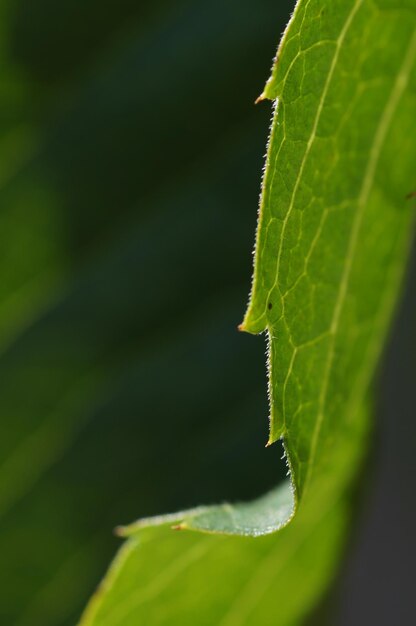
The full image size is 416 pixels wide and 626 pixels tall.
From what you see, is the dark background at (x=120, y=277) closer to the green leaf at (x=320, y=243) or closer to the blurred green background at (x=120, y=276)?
the blurred green background at (x=120, y=276)

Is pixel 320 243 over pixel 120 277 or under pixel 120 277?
under

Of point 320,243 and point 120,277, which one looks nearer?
point 320,243

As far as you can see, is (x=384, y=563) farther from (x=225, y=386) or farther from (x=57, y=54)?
(x=57, y=54)

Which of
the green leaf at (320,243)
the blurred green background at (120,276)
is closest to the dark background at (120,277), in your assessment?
→ the blurred green background at (120,276)

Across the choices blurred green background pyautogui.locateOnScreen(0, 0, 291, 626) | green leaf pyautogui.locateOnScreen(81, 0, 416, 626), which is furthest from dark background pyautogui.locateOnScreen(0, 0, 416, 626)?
green leaf pyautogui.locateOnScreen(81, 0, 416, 626)

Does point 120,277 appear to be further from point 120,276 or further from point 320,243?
point 320,243

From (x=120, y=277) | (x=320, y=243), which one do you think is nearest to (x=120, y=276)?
(x=120, y=277)

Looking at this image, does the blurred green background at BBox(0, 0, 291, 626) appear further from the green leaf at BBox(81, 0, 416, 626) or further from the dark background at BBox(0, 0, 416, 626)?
the green leaf at BBox(81, 0, 416, 626)
